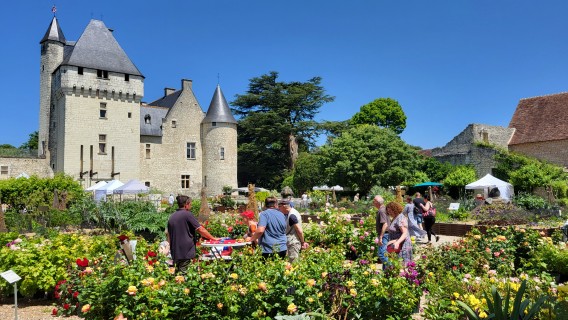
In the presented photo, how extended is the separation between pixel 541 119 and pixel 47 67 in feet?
121

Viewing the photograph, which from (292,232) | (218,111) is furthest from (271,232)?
(218,111)

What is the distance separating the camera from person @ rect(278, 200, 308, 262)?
6.16 metres

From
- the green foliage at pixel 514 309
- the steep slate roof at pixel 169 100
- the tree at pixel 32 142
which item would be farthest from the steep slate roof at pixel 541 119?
the tree at pixel 32 142

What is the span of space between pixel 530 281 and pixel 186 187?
34922 mm

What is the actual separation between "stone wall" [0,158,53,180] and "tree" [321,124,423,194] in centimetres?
2117

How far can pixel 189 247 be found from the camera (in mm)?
5586

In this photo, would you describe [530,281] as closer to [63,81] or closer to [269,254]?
[269,254]

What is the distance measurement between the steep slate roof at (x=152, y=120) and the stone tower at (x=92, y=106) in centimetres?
141

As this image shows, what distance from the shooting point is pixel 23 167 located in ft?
108

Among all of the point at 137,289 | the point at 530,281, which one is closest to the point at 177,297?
the point at 137,289

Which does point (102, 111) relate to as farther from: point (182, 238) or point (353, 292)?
point (353, 292)

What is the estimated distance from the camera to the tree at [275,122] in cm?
3991

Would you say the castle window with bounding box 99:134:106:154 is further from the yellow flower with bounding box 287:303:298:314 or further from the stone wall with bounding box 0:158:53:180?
the yellow flower with bounding box 287:303:298:314

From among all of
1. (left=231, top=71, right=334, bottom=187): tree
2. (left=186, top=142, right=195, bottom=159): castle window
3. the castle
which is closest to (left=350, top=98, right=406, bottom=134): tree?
(left=231, top=71, right=334, bottom=187): tree
